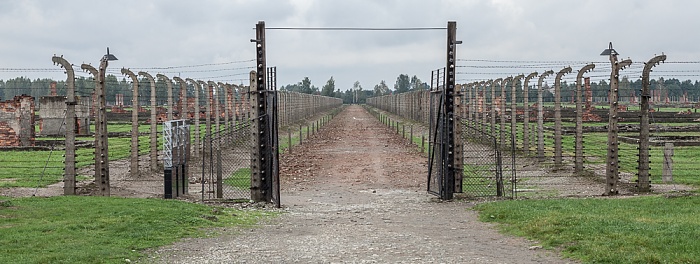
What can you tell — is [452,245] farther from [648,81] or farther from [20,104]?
[20,104]

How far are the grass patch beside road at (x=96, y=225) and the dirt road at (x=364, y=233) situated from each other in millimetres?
623

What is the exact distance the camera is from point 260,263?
413 inches

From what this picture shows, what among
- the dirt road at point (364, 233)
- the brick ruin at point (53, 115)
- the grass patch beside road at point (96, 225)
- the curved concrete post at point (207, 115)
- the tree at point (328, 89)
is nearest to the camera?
the grass patch beside road at point (96, 225)

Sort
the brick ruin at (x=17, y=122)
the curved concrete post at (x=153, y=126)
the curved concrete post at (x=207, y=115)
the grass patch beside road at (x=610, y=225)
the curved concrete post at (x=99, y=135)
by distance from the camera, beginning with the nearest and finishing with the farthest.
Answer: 1. the grass patch beside road at (x=610, y=225)
2. the curved concrete post at (x=99, y=135)
3. the curved concrete post at (x=153, y=126)
4. the curved concrete post at (x=207, y=115)
5. the brick ruin at (x=17, y=122)

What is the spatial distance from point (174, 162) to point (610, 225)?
9.66m

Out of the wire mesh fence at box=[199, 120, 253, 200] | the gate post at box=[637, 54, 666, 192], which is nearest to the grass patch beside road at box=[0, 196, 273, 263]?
the wire mesh fence at box=[199, 120, 253, 200]

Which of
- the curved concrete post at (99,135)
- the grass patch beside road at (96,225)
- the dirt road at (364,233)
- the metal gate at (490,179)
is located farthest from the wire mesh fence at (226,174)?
the metal gate at (490,179)

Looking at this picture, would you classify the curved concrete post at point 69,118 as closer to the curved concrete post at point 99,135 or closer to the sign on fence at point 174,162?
the curved concrete post at point 99,135

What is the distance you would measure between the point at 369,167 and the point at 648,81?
35.5 ft

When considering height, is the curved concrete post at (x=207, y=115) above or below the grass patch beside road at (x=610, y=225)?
above

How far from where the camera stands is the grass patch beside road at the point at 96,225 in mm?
10531

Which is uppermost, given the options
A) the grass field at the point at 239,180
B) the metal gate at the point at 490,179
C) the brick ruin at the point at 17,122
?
the brick ruin at the point at 17,122

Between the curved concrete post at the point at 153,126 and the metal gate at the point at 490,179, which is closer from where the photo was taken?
the metal gate at the point at 490,179

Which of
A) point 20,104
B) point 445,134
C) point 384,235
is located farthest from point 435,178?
point 20,104
